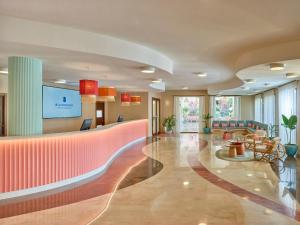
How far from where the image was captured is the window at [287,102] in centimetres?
941

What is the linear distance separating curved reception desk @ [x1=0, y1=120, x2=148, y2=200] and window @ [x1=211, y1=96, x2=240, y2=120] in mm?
12319

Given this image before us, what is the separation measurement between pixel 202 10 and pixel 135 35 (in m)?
1.46

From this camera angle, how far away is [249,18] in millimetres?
3686

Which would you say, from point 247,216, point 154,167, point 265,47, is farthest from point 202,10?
point 154,167

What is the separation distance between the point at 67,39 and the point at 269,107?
11.8 m

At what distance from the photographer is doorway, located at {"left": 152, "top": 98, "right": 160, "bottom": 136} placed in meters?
15.6

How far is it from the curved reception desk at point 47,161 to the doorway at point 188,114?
11063 mm

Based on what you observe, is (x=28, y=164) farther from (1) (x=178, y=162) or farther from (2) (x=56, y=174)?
(1) (x=178, y=162)

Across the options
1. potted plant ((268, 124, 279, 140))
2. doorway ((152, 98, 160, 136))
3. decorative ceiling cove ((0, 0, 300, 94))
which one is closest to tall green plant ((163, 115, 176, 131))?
doorway ((152, 98, 160, 136))

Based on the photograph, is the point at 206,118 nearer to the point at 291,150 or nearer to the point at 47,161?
the point at 291,150

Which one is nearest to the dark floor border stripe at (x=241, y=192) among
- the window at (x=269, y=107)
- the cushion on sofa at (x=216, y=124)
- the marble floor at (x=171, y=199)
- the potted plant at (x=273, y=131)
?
the marble floor at (x=171, y=199)

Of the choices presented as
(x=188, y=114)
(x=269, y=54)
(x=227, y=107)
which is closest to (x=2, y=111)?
(x=269, y=54)

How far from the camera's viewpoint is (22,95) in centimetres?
483

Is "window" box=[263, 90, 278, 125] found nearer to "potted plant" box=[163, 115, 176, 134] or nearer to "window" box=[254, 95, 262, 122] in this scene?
"window" box=[254, 95, 262, 122]
